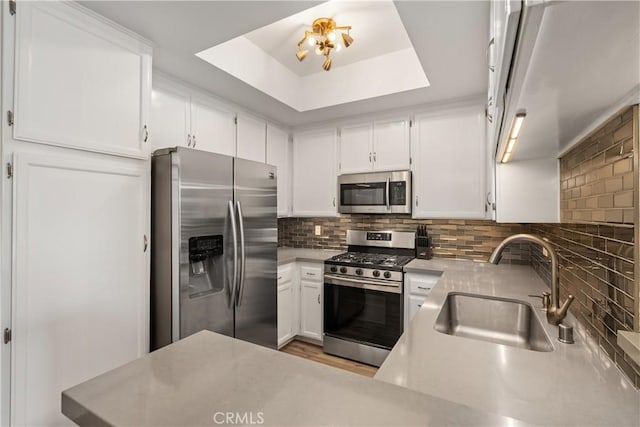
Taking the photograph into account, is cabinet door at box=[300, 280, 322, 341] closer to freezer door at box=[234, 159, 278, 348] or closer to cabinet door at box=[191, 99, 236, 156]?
freezer door at box=[234, 159, 278, 348]

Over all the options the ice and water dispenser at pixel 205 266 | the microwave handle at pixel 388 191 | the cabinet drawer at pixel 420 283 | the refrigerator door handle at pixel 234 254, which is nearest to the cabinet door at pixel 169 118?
the refrigerator door handle at pixel 234 254

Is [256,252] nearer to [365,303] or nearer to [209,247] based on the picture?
[209,247]

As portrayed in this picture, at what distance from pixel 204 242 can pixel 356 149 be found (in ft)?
6.28

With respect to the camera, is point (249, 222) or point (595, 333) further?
point (249, 222)

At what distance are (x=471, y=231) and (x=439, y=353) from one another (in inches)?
86.1

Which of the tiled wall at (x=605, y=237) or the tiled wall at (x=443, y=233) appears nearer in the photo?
the tiled wall at (x=605, y=237)

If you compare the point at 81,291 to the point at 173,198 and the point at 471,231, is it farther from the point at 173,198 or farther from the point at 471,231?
the point at 471,231

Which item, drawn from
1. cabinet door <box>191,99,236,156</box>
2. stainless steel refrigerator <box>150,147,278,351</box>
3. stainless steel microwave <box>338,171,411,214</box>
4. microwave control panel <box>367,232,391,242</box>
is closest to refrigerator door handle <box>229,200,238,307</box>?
stainless steel refrigerator <box>150,147,278,351</box>

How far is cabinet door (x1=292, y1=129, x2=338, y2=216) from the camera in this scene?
10.9 ft

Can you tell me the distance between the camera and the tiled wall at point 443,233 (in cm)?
276

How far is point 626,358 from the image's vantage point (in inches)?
32.4

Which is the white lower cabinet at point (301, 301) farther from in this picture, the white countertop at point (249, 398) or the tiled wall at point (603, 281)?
the white countertop at point (249, 398)

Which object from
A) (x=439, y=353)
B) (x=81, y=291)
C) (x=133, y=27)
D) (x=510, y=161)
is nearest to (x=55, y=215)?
(x=81, y=291)

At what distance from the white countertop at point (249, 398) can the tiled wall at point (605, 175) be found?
73 cm
